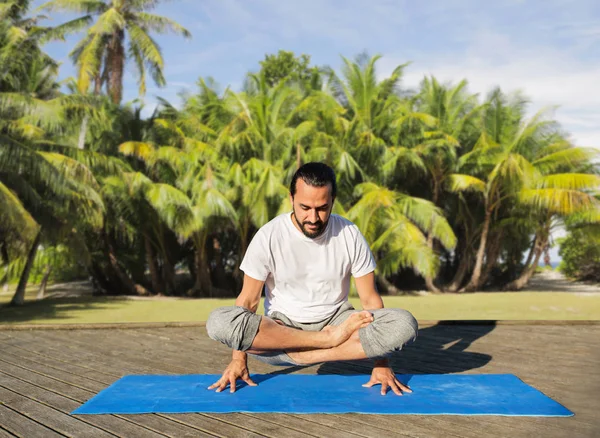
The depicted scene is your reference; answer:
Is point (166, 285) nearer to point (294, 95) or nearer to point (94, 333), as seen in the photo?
point (294, 95)

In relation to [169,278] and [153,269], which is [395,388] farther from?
[169,278]

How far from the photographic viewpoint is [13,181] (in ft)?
38.3

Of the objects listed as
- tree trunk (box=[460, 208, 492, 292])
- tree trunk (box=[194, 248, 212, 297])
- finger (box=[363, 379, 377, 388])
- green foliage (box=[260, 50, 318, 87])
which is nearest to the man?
finger (box=[363, 379, 377, 388])

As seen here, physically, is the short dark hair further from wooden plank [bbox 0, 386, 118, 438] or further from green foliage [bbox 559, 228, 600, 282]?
green foliage [bbox 559, 228, 600, 282]

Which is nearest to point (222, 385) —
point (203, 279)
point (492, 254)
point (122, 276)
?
point (203, 279)

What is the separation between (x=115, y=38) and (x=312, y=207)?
19678 mm

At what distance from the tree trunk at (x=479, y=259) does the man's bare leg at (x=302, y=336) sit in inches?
618

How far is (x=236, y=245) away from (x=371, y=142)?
5485 mm

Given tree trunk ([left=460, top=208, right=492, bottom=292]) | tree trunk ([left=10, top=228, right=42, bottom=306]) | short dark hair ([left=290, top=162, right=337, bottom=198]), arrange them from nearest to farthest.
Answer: short dark hair ([left=290, top=162, right=337, bottom=198]), tree trunk ([left=10, top=228, right=42, bottom=306]), tree trunk ([left=460, top=208, right=492, bottom=292])

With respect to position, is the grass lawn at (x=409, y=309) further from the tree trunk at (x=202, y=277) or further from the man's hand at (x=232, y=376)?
the man's hand at (x=232, y=376)

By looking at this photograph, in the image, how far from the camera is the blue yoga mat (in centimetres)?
244

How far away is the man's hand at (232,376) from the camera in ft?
9.02

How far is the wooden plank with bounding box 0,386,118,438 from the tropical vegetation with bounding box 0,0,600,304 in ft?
32.5

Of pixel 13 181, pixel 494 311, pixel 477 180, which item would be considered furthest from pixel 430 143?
pixel 13 181
